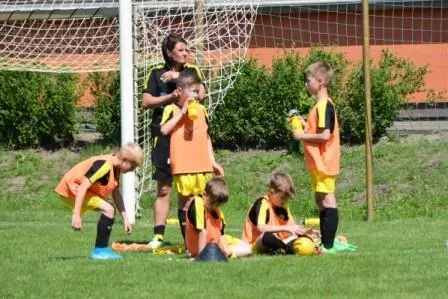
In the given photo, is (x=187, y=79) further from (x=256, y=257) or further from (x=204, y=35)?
(x=204, y=35)

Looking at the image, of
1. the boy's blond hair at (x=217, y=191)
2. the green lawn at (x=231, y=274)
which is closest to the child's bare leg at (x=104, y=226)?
the green lawn at (x=231, y=274)

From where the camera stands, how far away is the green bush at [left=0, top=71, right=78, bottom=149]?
747 inches

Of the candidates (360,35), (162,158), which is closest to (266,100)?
(360,35)

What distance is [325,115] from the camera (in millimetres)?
10164

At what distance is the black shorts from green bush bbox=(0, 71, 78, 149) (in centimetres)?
828

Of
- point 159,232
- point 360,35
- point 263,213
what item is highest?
point 360,35

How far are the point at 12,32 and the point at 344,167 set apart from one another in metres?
5.06

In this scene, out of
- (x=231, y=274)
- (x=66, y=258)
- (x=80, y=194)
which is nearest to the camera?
(x=231, y=274)

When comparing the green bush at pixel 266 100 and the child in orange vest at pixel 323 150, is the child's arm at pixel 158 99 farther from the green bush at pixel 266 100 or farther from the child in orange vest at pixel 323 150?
the green bush at pixel 266 100

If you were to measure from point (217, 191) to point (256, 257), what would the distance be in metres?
0.65

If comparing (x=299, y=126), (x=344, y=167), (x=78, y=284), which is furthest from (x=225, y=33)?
(x=78, y=284)

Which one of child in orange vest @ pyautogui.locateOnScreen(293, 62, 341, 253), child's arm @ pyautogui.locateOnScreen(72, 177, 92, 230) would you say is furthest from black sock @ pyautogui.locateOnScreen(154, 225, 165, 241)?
child in orange vest @ pyautogui.locateOnScreen(293, 62, 341, 253)

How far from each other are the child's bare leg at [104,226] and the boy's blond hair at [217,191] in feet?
2.68

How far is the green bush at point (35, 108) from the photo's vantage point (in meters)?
19.0
